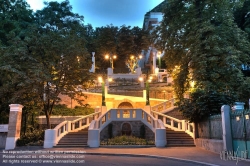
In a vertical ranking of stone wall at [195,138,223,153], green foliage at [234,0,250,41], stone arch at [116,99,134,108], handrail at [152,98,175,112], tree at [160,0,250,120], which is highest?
green foliage at [234,0,250,41]

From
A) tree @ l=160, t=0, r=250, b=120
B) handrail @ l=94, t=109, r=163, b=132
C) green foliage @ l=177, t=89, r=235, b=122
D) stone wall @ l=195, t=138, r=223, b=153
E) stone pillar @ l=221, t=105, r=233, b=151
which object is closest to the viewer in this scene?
stone pillar @ l=221, t=105, r=233, b=151

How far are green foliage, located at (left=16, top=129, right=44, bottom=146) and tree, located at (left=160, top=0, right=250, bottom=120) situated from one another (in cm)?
1034

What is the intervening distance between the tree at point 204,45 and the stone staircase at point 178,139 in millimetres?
2876

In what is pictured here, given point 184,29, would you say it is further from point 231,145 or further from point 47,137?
point 47,137

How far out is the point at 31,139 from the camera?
18203 mm

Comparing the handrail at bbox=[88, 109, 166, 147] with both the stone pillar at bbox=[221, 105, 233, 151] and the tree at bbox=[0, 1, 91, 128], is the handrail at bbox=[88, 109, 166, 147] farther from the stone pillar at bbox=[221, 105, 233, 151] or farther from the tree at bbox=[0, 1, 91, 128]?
the stone pillar at bbox=[221, 105, 233, 151]

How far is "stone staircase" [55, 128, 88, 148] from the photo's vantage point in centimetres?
1764

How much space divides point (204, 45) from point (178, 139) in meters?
7.11

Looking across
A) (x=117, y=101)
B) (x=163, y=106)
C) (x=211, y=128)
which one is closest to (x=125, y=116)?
(x=163, y=106)

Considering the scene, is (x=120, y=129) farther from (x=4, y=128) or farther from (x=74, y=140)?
(x=4, y=128)

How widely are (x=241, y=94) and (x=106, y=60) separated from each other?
3798 cm

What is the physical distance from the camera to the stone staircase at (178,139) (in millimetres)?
17969

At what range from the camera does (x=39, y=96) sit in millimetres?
18797

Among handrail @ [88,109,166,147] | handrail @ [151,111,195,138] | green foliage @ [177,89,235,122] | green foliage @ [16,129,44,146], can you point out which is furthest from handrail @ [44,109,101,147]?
green foliage @ [177,89,235,122]
